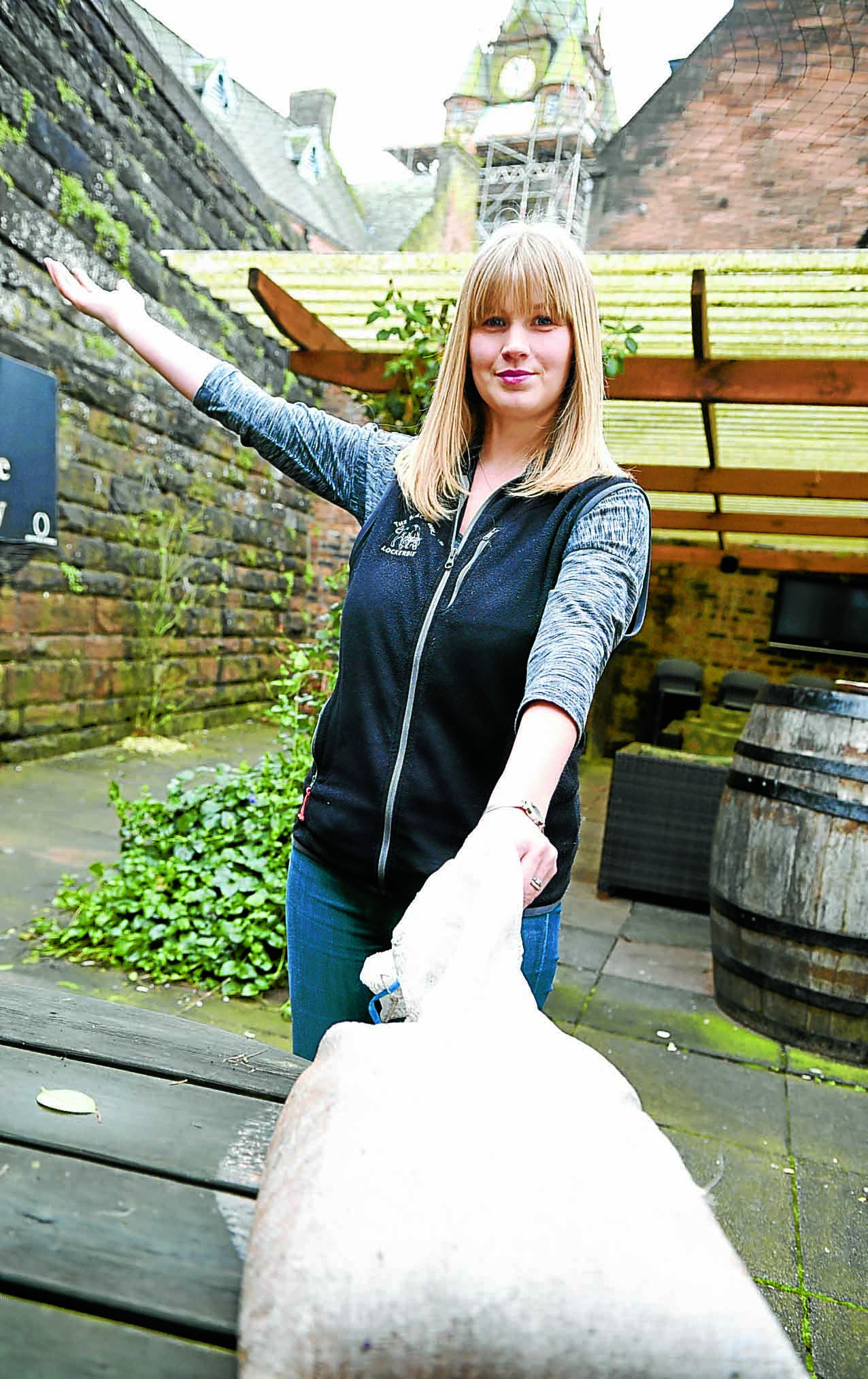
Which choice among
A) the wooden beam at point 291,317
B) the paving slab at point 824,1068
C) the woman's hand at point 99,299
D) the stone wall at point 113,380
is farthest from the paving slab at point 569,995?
the stone wall at point 113,380

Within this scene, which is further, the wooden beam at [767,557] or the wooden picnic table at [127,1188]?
the wooden beam at [767,557]

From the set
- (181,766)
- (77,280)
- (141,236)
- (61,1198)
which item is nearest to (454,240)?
(141,236)

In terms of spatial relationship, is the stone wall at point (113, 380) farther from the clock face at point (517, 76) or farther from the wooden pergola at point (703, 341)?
the clock face at point (517, 76)

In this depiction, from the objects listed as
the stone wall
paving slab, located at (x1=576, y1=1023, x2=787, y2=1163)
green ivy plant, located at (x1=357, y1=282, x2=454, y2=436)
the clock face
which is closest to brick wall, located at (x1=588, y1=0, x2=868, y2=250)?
the clock face

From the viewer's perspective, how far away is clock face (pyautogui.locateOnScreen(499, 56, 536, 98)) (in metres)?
16.8

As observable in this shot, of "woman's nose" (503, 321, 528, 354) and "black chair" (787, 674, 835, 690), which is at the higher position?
"woman's nose" (503, 321, 528, 354)

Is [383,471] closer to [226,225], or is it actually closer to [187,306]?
[187,306]

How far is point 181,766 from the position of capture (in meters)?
6.02

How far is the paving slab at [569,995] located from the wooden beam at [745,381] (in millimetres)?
2324

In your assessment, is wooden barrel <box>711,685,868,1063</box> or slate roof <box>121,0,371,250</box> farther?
slate roof <box>121,0,371,250</box>

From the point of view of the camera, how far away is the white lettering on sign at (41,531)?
114 inches

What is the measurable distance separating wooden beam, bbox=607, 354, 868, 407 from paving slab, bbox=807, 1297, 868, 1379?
3173 millimetres

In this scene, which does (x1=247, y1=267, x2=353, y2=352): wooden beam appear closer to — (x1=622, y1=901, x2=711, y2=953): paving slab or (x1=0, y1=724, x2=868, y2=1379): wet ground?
(x1=0, y1=724, x2=868, y2=1379): wet ground

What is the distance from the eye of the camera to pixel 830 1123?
2.52 meters
